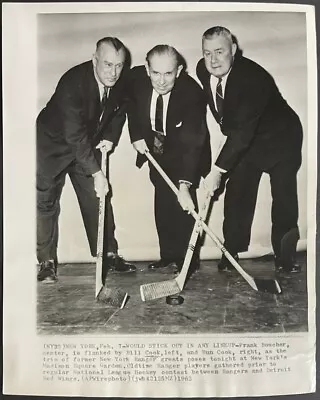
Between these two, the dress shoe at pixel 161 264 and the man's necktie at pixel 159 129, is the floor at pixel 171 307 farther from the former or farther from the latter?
the man's necktie at pixel 159 129

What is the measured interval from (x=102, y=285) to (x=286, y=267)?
0.19 meters

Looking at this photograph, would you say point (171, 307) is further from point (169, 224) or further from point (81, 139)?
point (81, 139)

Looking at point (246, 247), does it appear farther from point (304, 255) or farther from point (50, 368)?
point (50, 368)

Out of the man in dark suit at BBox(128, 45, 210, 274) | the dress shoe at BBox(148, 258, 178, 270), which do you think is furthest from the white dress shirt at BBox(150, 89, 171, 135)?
the dress shoe at BBox(148, 258, 178, 270)

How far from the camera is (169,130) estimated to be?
1.59 feet

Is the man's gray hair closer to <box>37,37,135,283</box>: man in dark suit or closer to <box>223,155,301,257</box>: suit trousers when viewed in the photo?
<box>37,37,135,283</box>: man in dark suit

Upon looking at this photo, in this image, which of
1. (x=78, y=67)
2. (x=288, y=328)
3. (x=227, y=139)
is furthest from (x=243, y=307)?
(x=78, y=67)

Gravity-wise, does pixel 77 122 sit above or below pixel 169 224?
above

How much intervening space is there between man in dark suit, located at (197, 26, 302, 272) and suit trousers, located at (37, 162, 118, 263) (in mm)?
114

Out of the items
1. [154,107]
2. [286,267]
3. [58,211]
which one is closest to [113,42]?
[154,107]

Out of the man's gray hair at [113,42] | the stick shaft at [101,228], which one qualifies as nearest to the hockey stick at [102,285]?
the stick shaft at [101,228]

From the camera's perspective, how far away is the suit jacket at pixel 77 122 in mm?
482

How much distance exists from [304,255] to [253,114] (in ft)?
0.51

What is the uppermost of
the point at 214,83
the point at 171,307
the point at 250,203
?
the point at 214,83
